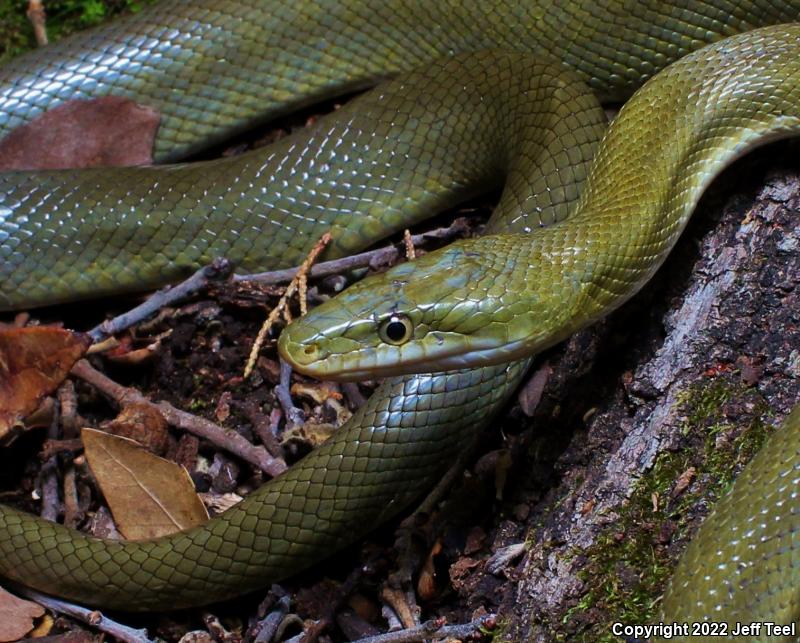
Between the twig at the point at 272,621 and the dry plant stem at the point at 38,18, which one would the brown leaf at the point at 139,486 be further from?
the dry plant stem at the point at 38,18

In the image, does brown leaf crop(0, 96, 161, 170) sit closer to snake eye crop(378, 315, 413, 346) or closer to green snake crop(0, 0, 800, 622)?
green snake crop(0, 0, 800, 622)

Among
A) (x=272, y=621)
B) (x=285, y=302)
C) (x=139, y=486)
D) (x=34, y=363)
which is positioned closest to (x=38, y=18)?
(x=34, y=363)

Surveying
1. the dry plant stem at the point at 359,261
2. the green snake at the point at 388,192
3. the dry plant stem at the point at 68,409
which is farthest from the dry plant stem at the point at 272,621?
the dry plant stem at the point at 359,261

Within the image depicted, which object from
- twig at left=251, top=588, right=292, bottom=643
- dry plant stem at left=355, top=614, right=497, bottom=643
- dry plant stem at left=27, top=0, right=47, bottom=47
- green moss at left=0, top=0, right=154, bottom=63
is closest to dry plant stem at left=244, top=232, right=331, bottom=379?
twig at left=251, top=588, right=292, bottom=643

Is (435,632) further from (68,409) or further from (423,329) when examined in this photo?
(68,409)

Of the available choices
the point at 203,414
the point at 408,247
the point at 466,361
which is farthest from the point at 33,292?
the point at 466,361

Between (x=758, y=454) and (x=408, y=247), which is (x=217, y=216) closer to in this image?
(x=408, y=247)
